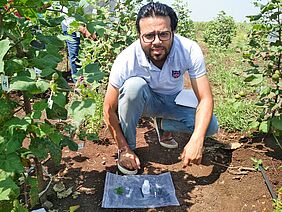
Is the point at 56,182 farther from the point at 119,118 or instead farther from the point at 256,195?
the point at 256,195

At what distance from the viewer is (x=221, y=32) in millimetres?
6641

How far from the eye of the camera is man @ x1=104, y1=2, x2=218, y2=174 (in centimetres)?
229

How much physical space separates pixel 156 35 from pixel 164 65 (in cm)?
26

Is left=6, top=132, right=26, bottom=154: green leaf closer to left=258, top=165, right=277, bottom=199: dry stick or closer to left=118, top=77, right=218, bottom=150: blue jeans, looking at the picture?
left=118, top=77, right=218, bottom=150: blue jeans

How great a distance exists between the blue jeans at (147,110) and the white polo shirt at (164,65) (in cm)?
6

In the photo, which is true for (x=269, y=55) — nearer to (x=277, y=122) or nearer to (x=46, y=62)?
(x=277, y=122)

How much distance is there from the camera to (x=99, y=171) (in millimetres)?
2531

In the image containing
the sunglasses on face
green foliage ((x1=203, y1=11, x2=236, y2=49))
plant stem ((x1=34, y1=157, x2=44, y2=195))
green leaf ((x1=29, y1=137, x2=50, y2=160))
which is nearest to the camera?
green leaf ((x1=29, y1=137, x2=50, y2=160))

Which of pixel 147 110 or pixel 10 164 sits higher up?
pixel 10 164

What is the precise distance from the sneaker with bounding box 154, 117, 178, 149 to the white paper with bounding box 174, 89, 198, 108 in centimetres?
29

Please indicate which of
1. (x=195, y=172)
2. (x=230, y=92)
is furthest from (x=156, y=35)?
(x=230, y=92)

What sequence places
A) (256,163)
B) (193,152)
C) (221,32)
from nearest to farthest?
(193,152)
(256,163)
(221,32)

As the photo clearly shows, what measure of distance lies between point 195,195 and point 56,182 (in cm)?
85

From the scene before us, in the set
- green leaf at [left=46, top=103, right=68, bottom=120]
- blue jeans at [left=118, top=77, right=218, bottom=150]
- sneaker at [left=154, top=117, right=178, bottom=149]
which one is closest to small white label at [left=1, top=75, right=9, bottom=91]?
green leaf at [left=46, top=103, right=68, bottom=120]
